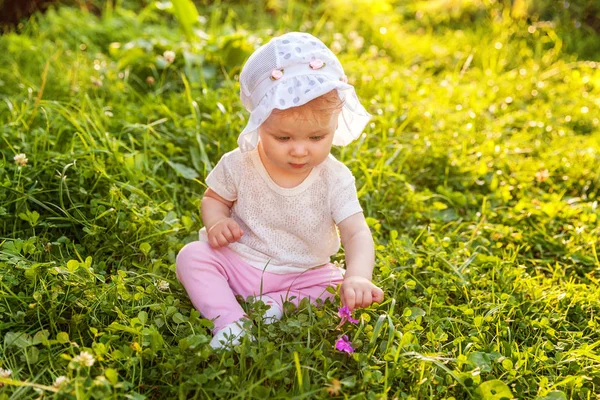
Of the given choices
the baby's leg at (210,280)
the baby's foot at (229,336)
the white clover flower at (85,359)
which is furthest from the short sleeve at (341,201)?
the white clover flower at (85,359)

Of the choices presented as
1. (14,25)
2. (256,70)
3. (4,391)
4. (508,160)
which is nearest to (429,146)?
(508,160)

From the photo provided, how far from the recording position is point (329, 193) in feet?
8.55

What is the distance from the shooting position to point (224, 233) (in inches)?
101

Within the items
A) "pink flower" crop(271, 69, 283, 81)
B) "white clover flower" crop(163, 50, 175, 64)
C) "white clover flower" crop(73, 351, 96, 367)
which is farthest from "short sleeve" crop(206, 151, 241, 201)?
"white clover flower" crop(163, 50, 175, 64)

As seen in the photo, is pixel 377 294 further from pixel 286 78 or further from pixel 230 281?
pixel 286 78

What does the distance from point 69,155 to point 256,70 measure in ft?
3.63

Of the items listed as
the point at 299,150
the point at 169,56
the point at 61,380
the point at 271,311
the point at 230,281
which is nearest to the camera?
the point at 61,380

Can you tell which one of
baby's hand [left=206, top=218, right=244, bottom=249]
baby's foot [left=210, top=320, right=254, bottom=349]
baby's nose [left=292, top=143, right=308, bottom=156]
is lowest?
baby's foot [left=210, top=320, right=254, bottom=349]

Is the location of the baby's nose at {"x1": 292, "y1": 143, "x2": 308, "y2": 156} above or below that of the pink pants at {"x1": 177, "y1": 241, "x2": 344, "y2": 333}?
above

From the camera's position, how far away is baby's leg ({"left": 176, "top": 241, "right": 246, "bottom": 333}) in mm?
2451

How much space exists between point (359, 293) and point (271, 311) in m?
0.36

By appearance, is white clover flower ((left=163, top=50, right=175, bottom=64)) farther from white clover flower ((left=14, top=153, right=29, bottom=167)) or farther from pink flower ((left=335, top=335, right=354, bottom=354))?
pink flower ((left=335, top=335, right=354, bottom=354))

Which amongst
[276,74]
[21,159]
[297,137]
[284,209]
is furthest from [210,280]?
[21,159]

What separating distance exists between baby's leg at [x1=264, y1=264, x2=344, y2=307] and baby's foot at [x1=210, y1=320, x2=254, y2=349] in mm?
268
